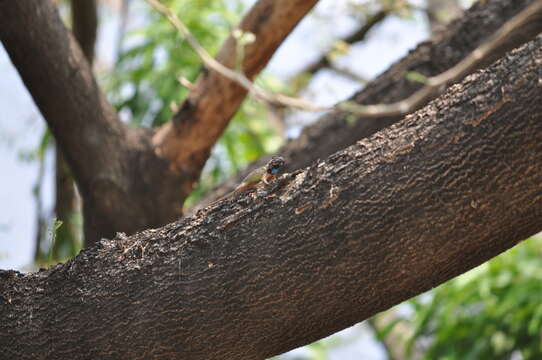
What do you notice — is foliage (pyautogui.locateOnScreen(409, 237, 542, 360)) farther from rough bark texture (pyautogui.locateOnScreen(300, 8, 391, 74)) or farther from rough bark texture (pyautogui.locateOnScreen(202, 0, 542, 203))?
rough bark texture (pyautogui.locateOnScreen(300, 8, 391, 74))

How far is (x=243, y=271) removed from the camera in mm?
1904

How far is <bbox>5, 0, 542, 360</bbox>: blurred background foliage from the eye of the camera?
4.51 metres

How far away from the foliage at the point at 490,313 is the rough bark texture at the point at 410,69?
61.6 inches

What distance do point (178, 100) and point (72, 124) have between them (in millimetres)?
1283

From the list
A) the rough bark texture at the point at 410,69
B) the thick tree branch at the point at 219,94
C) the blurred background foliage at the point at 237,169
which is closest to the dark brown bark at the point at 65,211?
the blurred background foliage at the point at 237,169

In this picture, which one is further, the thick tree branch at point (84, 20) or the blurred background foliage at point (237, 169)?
the blurred background foliage at point (237, 169)

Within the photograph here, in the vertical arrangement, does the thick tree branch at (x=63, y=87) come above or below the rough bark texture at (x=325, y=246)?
above

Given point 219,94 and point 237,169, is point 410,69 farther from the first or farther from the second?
point 237,169

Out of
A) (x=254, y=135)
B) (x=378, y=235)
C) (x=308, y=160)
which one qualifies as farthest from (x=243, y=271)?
(x=254, y=135)

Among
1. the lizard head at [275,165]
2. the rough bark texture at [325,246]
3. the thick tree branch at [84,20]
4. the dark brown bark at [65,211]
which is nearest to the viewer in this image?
the rough bark texture at [325,246]

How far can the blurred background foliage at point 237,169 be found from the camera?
14.8 feet

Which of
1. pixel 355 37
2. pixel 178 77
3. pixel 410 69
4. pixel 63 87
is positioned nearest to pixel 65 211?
pixel 178 77

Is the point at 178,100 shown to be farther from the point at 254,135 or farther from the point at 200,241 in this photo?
the point at 200,241

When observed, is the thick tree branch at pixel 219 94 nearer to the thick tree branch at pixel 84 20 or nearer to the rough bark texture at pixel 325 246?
the thick tree branch at pixel 84 20
